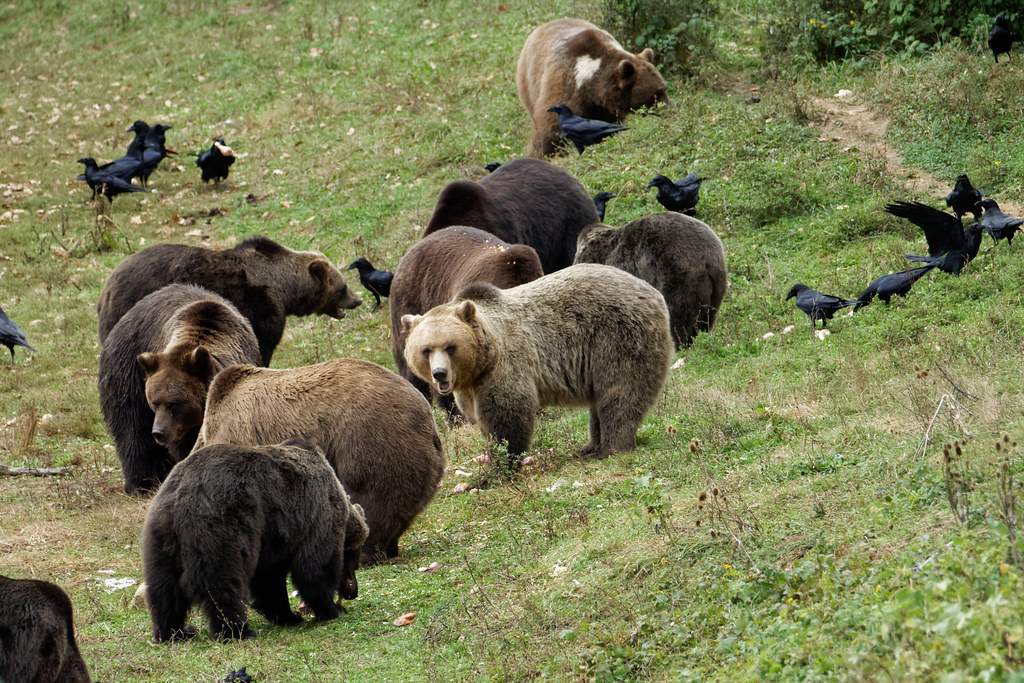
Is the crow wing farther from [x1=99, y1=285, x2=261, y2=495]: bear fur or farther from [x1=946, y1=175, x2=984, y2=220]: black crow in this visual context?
[x1=99, y1=285, x2=261, y2=495]: bear fur

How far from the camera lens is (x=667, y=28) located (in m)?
20.2

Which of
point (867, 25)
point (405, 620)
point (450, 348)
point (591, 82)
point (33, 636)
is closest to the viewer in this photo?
point (33, 636)

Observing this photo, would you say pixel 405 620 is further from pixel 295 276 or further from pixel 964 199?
pixel 964 199

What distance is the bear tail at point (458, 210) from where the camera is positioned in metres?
14.0

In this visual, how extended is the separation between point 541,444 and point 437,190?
8839 mm

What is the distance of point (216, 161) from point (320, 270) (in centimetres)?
715

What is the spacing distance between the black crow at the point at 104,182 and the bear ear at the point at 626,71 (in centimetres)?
784

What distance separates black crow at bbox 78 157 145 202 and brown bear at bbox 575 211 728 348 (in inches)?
403

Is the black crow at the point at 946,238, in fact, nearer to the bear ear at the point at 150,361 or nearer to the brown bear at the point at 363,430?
the brown bear at the point at 363,430

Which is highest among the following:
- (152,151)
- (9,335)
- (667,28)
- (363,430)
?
(667,28)

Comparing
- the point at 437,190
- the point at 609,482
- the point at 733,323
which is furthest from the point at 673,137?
the point at 609,482

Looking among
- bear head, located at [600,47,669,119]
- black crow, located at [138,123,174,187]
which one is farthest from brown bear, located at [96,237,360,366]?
black crow, located at [138,123,174,187]

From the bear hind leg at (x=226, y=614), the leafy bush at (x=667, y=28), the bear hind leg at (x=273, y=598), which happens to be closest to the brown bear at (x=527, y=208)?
the leafy bush at (x=667, y=28)

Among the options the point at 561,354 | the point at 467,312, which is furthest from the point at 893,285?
the point at 467,312
